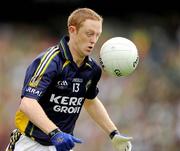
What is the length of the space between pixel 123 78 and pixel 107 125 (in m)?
7.17

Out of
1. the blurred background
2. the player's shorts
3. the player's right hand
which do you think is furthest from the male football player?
the blurred background

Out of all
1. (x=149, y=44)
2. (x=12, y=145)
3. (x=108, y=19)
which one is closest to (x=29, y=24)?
(x=108, y=19)

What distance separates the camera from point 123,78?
1423 centimetres

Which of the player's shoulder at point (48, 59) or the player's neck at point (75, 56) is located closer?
the player's shoulder at point (48, 59)

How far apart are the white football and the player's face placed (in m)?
0.33

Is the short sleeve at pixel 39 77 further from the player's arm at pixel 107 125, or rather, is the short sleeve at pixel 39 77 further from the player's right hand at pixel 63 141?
the player's arm at pixel 107 125

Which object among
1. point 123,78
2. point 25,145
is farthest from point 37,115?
point 123,78

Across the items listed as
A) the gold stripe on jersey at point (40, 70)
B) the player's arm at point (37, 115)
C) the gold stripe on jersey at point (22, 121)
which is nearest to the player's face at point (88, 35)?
the gold stripe on jersey at point (40, 70)

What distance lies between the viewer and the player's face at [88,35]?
6395mm

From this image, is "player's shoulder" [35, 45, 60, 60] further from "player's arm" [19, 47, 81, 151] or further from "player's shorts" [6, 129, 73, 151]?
"player's shorts" [6, 129, 73, 151]

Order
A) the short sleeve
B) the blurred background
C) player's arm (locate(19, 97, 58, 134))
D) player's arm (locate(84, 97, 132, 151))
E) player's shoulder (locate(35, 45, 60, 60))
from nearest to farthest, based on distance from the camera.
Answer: player's arm (locate(19, 97, 58, 134))
the short sleeve
player's shoulder (locate(35, 45, 60, 60))
player's arm (locate(84, 97, 132, 151))
the blurred background

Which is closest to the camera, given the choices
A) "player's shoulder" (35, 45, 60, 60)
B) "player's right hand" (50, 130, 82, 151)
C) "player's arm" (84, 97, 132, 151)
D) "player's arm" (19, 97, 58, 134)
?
"player's right hand" (50, 130, 82, 151)

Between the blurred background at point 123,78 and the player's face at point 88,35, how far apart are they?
24.7 feet

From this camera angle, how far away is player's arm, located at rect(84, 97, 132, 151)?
22.6 feet
